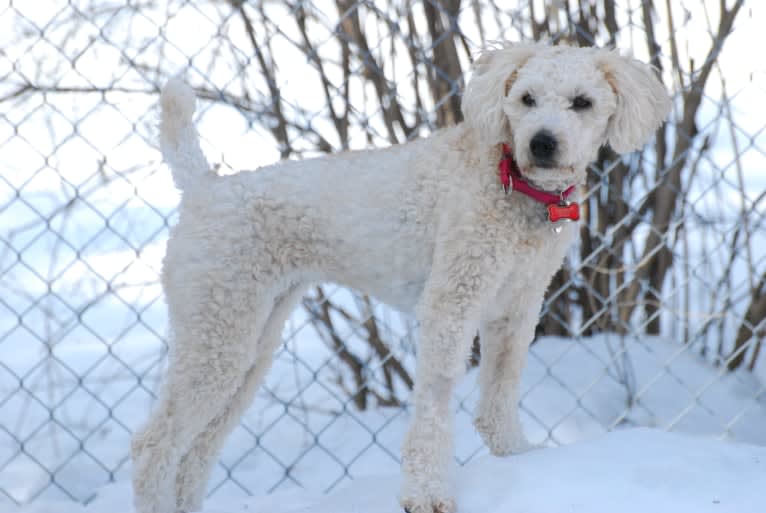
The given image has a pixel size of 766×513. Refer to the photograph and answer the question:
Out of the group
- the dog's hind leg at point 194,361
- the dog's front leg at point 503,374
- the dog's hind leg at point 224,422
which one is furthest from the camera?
the dog's hind leg at point 224,422

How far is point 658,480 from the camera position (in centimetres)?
222

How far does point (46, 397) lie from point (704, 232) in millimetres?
2381

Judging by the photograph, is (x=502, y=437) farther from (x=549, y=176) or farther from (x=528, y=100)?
(x=528, y=100)

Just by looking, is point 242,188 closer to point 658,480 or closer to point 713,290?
point 658,480

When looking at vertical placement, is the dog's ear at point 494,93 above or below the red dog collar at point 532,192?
above

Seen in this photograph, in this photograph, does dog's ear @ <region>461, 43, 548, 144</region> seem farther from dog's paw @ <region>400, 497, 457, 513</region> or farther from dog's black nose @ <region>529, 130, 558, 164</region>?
dog's paw @ <region>400, 497, 457, 513</region>

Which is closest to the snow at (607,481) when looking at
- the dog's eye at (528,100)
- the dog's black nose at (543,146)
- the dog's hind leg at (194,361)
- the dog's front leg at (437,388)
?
the dog's front leg at (437,388)

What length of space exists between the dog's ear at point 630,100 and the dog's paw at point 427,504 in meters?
0.86

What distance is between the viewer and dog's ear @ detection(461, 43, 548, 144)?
7.18 feet

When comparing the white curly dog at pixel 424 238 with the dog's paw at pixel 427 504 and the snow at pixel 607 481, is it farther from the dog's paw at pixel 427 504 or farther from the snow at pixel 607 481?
the snow at pixel 607 481

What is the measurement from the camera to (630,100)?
2.17 m

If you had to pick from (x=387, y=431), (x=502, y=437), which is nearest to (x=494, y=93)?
(x=502, y=437)

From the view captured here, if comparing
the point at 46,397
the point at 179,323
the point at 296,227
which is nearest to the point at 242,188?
the point at 296,227

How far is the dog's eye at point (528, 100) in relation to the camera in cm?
→ 215
